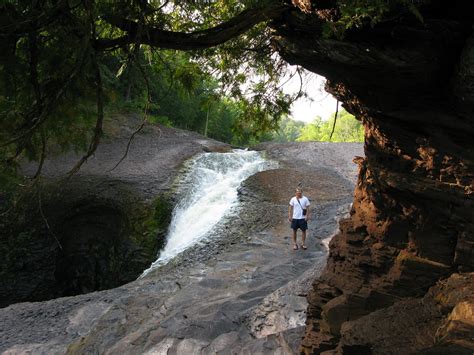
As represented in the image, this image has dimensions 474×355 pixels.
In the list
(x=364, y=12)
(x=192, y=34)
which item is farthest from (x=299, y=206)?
(x=364, y=12)

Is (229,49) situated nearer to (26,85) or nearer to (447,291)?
(26,85)

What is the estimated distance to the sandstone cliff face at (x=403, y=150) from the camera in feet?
13.7

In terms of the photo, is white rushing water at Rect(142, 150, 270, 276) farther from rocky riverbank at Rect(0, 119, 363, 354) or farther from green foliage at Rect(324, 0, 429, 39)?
green foliage at Rect(324, 0, 429, 39)

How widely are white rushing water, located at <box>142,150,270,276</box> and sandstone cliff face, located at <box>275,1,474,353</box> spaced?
8465mm

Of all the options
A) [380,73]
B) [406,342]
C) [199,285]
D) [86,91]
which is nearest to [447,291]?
[406,342]

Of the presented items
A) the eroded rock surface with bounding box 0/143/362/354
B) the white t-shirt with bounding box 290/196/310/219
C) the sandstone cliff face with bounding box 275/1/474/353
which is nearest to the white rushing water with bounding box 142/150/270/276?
the eroded rock surface with bounding box 0/143/362/354

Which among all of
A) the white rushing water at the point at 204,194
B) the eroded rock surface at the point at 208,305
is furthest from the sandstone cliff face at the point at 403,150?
the white rushing water at the point at 204,194

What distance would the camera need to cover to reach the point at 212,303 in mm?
8906

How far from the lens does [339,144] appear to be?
968 inches

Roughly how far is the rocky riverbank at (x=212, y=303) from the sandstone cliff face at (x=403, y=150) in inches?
79.5

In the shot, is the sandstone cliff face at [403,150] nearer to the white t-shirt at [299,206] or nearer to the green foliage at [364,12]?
the green foliage at [364,12]

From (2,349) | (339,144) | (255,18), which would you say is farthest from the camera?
(339,144)

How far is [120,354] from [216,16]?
5871mm

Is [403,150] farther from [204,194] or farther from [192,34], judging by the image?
[204,194]
